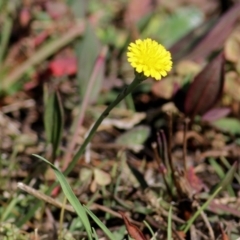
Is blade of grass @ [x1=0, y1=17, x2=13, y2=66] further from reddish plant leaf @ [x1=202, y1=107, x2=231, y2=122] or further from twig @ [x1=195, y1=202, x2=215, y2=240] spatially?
twig @ [x1=195, y1=202, x2=215, y2=240]

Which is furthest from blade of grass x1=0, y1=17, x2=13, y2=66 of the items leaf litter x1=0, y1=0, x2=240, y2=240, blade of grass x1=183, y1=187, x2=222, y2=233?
blade of grass x1=183, y1=187, x2=222, y2=233

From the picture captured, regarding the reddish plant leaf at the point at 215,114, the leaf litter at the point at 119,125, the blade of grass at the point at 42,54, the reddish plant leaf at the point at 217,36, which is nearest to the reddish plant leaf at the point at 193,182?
the leaf litter at the point at 119,125

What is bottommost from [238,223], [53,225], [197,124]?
[53,225]

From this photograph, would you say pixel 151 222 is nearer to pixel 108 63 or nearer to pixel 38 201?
pixel 38 201

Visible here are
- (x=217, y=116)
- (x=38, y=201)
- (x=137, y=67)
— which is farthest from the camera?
(x=217, y=116)

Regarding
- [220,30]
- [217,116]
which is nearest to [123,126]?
[217,116]

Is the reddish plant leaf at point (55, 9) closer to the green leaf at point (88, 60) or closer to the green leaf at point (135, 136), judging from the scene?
the green leaf at point (88, 60)
